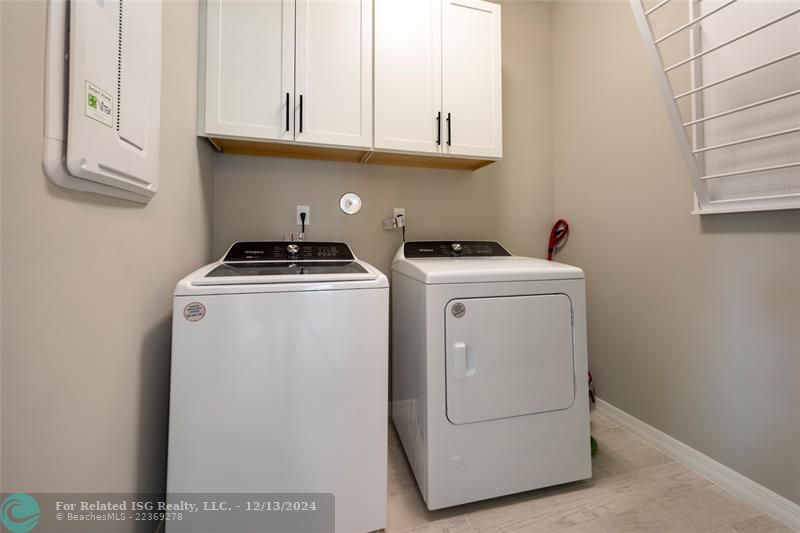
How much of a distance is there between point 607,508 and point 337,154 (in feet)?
6.96

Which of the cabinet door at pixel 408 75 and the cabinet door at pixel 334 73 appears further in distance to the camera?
the cabinet door at pixel 408 75

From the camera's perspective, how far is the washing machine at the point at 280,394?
3.27 ft

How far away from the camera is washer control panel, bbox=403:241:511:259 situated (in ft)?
6.25

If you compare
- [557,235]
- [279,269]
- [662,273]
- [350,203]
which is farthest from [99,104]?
[557,235]

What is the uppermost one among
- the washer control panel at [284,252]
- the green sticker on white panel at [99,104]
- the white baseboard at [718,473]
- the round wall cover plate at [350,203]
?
the round wall cover plate at [350,203]

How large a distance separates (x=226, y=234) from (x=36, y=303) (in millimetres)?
1266


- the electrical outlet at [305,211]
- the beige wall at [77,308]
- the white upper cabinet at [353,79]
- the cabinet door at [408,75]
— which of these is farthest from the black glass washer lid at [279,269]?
the cabinet door at [408,75]

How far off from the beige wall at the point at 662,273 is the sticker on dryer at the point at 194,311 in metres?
2.07

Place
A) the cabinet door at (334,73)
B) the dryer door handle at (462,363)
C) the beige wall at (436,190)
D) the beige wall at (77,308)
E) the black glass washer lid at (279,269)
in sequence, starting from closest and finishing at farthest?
the beige wall at (77,308) < the black glass washer lid at (279,269) < the dryer door handle at (462,363) < the cabinet door at (334,73) < the beige wall at (436,190)

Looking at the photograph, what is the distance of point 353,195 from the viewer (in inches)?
79.5

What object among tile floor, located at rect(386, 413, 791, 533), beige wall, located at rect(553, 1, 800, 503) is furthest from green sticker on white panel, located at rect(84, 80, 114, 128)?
beige wall, located at rect(553, 1, 800, 503)

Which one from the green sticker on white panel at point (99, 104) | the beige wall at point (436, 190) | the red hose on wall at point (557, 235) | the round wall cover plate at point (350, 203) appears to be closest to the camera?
the green sticker on white panel at point (99, 104)

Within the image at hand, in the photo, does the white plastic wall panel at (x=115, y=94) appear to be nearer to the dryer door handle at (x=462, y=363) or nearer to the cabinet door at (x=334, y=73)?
the cabinet door at (x=334, y=73)

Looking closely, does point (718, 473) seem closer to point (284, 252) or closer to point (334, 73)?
point (284, 252)
